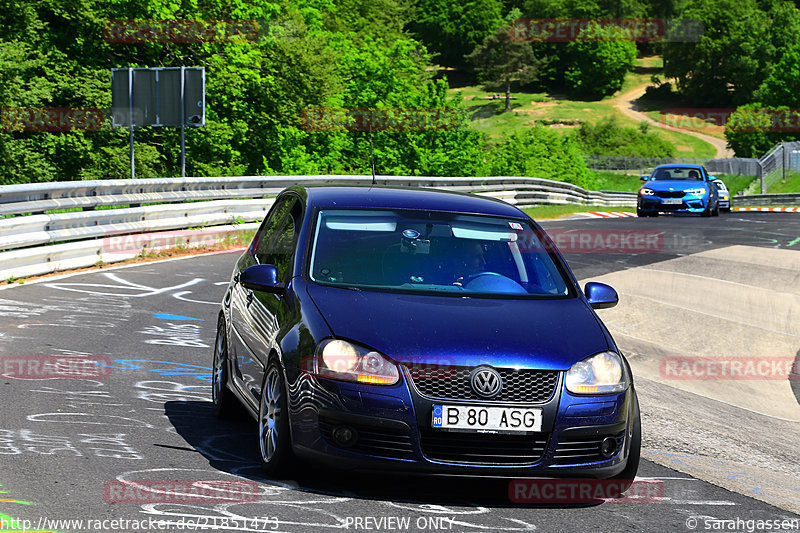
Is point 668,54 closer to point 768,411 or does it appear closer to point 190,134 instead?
point 190,134

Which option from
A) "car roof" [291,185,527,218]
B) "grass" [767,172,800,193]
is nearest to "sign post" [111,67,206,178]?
"car roof" [291,185,527,218]

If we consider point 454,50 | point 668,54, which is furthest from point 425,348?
point 454,50

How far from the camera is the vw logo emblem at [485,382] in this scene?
17.3ft

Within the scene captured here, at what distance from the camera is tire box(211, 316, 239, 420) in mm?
7191

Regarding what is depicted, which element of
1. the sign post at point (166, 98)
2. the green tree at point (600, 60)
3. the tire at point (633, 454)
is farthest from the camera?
the green tree at point (600, 60)

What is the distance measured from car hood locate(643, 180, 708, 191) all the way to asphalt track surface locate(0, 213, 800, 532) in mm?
22034

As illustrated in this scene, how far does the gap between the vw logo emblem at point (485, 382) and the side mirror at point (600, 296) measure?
1362mm

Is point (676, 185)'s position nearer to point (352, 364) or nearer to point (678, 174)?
point (678, 174)

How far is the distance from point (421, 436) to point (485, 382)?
39 centimetres

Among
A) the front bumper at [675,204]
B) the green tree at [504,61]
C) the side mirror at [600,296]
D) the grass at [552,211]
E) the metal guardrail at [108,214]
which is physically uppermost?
the side mirror at [600,296]

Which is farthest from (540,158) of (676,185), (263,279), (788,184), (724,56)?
(724,56)

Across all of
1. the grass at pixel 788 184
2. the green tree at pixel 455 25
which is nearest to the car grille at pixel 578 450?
the grass at pixel 788 184

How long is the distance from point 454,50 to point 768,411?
180m

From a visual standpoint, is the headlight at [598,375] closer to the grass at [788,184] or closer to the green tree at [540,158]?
the green tree at [540,158]
